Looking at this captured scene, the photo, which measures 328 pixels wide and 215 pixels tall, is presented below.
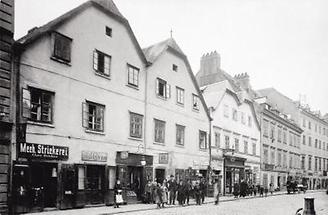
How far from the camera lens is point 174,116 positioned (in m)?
29.8

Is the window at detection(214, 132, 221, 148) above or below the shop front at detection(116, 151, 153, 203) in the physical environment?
above

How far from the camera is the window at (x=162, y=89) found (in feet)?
92.1

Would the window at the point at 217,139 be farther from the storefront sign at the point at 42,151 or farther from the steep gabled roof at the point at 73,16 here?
the storefront sign at the point at 42,151

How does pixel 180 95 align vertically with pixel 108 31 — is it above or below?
below

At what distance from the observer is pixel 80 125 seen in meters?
20.9

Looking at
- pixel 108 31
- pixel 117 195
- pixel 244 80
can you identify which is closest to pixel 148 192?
pixel 117 195

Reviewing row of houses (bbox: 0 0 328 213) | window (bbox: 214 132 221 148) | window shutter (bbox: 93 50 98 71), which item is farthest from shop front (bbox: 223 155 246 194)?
window shutter (bbox: 93 50 98 71)

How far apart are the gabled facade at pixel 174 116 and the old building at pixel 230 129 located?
91.4 inches

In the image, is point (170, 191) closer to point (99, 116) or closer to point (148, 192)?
point (148, 192)

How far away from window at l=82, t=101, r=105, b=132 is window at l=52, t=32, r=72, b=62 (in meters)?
2.69

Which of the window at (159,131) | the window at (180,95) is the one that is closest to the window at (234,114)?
the window at (180,95)

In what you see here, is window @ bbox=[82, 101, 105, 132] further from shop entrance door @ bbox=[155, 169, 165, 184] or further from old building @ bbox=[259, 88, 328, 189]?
Result: old building @ bbox=[259, 88, 328, 189]

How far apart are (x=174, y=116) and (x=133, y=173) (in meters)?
6.41

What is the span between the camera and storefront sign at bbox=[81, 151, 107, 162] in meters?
21.0
